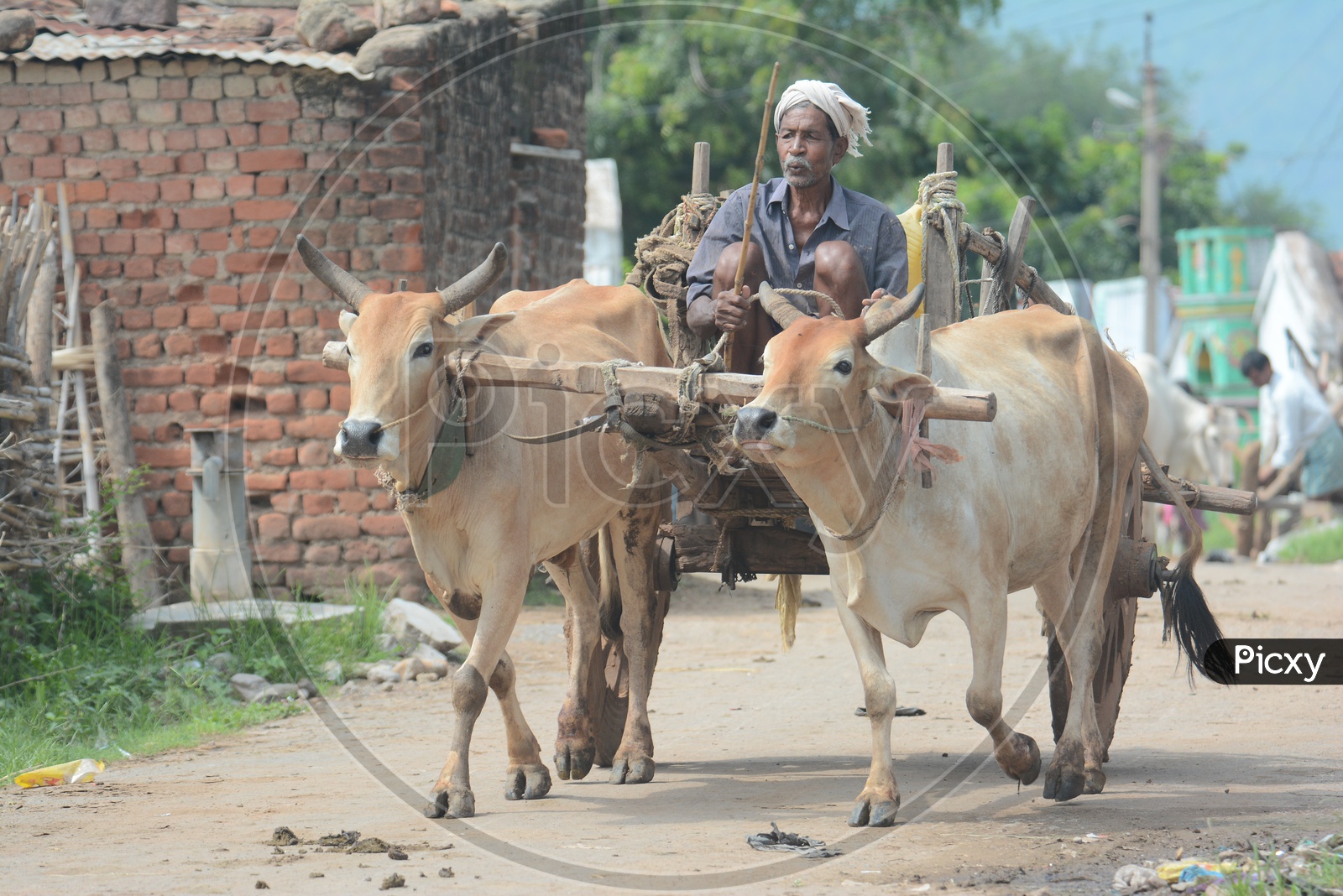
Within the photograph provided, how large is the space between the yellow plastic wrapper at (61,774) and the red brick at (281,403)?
3.43 metres

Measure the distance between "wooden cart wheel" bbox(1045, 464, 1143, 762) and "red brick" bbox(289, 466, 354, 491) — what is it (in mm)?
4760

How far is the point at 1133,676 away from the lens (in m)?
8.36

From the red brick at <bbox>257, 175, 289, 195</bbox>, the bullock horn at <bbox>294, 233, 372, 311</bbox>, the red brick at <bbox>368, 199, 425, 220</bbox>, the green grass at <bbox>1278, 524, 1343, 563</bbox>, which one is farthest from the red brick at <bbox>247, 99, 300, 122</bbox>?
the green grass at <bbox>1278, 524, 1343, 563</bbox>

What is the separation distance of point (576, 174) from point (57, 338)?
4247 mm

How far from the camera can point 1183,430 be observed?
16.3m

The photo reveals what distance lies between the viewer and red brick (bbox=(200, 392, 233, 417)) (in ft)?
30.6

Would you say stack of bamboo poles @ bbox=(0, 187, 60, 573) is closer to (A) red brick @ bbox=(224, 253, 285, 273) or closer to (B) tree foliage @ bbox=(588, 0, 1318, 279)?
(A) red brick @ bbox=(224, 253, 285, 273)

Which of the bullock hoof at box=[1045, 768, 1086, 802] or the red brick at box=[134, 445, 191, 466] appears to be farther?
the red brick at box=[134, 445, 191, 466]

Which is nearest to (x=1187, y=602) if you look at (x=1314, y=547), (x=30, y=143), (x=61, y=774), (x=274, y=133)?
(x=61, y=774)

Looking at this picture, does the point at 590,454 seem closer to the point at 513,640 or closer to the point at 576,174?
the point at 513,640

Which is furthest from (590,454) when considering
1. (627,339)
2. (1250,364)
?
(1250,364)

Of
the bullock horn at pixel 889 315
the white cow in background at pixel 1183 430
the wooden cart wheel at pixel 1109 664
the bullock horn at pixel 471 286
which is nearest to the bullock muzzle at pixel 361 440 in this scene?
the bullock horn at pixel 471 286

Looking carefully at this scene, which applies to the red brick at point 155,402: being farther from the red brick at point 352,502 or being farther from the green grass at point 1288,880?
the green grass at point 1288,880

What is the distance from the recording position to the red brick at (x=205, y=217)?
9281 mm
